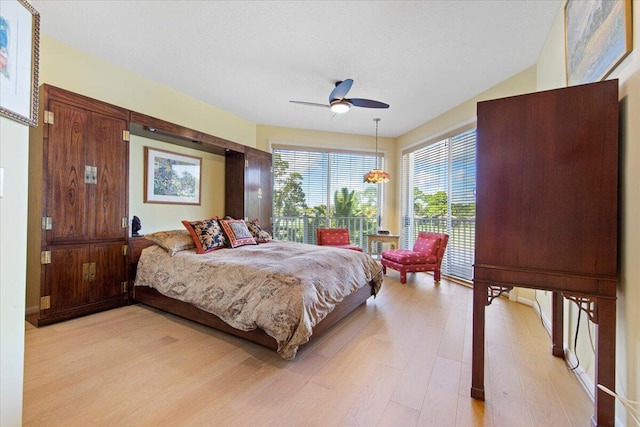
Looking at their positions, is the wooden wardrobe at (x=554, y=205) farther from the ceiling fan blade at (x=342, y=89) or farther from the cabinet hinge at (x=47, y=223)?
the cabinet hinge at (x=47, y=223)

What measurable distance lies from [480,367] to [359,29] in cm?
279

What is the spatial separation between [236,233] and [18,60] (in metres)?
2.43

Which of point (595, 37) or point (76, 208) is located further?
point (76, 208)

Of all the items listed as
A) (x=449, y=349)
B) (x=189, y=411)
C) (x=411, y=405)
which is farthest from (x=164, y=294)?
(x=449, y=349)

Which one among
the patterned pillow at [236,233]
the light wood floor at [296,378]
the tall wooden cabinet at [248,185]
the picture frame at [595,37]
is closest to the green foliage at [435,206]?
the light wood floor at [296,378]

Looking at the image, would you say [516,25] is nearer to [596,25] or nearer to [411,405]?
[596,25]

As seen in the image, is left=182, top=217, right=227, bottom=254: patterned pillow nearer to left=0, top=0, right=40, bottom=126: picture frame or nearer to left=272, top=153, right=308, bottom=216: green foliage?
left=0, top=0, right=40, bottom=126: picture frame

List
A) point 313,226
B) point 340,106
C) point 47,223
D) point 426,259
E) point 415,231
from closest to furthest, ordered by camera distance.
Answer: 1. point 47,223
2. point 340,106
3. point 426,259
4. point 415,231
5. point 313,226

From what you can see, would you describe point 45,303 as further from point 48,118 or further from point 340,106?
point 340,106

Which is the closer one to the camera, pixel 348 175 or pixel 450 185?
pixel 450 185

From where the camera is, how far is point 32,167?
2.54 meters

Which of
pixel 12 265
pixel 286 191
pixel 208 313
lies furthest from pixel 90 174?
pixel 286 191

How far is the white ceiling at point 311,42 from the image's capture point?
89.0 inches

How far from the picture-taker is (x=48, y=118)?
2.43 meters
